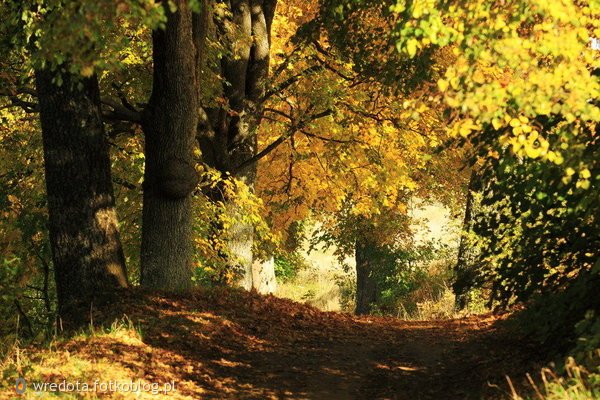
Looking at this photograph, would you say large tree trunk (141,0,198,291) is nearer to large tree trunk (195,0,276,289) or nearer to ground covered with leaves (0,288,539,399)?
ground covered with leaves (0,288,539,399)

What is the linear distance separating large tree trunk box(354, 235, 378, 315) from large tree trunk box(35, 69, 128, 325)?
2009cm

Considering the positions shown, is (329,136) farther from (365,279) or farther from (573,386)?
(573,386)

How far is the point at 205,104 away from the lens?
16.1 m

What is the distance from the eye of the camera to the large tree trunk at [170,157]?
478 inches

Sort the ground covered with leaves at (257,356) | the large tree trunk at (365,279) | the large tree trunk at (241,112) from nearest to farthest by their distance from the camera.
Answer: the ground covered with leaves at (257,356), the large tree trunk at (241,112), the large tree trunk at (365,279)

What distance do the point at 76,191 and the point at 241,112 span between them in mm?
6627

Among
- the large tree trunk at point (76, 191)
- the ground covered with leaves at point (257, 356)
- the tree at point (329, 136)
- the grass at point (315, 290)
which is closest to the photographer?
the ground covered with leaves at point (257, 356)

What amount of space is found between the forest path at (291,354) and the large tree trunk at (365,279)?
1625 cm

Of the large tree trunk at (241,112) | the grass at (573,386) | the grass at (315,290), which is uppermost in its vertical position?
the large tree trunk at (241,112)

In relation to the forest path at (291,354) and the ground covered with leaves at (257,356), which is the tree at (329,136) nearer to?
the forest path at (291,354)

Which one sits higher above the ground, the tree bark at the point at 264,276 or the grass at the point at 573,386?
the tree bark at the point at 264,276

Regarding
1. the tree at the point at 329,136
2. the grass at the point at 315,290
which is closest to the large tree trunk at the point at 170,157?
the tree at the point at 329,136

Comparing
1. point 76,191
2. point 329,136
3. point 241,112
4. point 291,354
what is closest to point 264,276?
point 329,136

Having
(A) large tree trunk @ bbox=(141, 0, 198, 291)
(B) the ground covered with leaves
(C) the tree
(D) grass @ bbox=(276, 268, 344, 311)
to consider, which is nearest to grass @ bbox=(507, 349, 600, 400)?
(B) the ground covered with leaves
